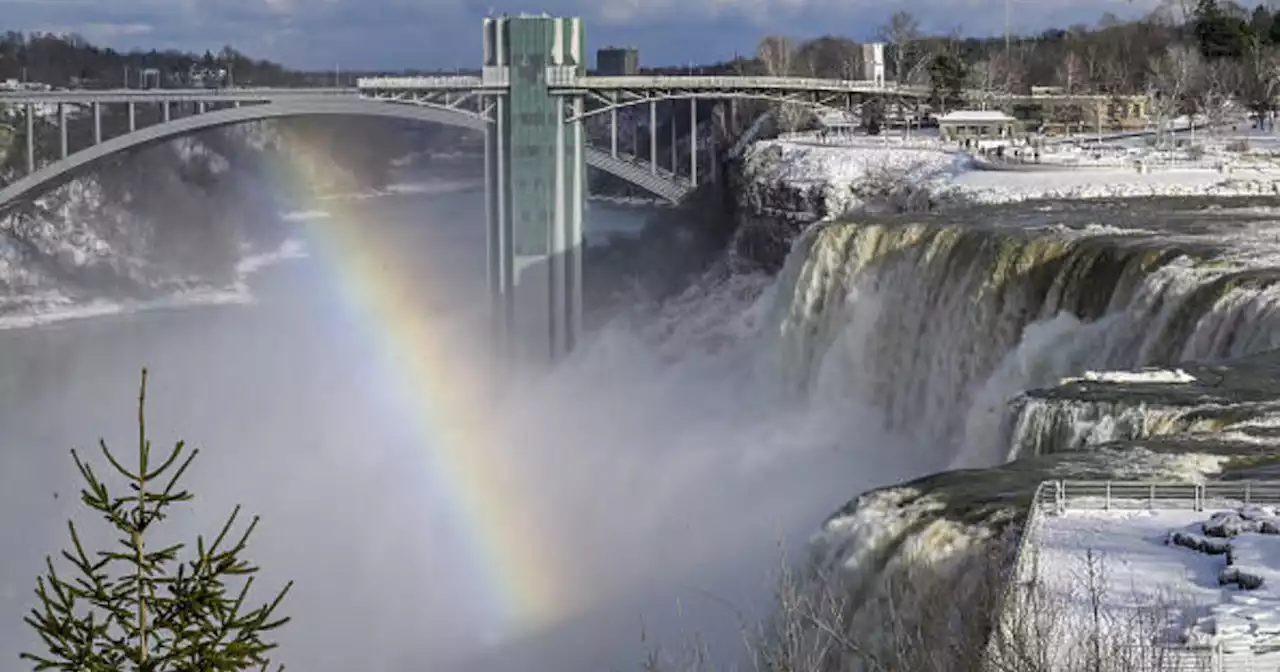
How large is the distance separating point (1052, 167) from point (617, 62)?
86.3 ft

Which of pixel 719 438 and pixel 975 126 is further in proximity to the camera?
pixel 975 126

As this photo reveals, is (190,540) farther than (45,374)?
No

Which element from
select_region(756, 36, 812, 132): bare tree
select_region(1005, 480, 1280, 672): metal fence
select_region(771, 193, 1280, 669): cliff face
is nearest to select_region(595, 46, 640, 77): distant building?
select_region(756, 36, 812, 132): bare tree

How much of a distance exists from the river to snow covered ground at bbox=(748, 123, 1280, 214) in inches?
132

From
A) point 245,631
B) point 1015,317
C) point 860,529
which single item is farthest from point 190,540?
point 245,631

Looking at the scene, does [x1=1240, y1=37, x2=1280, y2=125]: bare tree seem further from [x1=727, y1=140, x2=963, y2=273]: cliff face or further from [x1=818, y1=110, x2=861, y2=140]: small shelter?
[x1=727, y1=140, x2=963, y2=273]: cliff face

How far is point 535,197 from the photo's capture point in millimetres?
34406

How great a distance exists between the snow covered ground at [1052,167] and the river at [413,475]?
11.0 ft

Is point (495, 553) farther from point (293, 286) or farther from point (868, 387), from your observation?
point (293, 286)

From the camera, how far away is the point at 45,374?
40.3 metres

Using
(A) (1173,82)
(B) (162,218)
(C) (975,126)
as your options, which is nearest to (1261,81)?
(A) (1173,82)

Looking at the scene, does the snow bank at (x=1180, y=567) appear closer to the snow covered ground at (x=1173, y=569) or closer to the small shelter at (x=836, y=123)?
the snow covered ground at (x=1173, y=569)

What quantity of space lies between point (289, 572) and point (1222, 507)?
528 inches

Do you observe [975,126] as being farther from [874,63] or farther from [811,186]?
→ [874,63]
